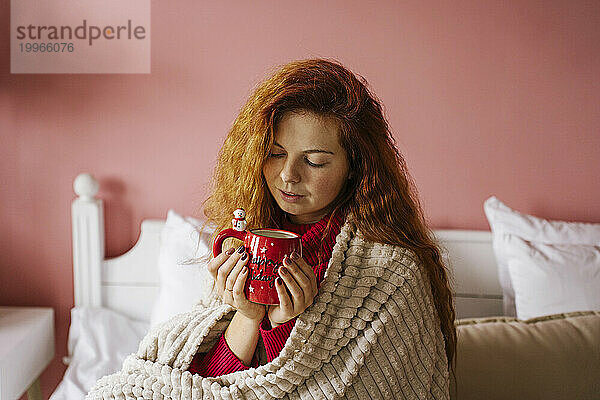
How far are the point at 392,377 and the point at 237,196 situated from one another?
1.31 feet

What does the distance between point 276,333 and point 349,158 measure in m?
0.30

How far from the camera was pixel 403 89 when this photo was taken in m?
2.05

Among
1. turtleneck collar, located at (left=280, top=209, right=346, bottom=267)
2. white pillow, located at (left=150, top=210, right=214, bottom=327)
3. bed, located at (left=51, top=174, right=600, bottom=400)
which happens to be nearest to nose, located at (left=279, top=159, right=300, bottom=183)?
turtleneck collar, located at (left=280, top=209, right=346, bottom=267)

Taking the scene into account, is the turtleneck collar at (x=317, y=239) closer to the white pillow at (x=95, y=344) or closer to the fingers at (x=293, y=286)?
the fingers at (x=293, y=286)

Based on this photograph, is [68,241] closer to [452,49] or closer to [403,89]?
[403,89]

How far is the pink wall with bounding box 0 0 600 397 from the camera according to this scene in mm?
2010

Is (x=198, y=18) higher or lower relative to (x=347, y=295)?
higher

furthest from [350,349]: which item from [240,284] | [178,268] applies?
[178,268]

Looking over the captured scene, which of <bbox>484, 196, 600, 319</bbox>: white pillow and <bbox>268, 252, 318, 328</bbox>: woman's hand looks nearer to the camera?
<bbox>268, 252, 318, 328</bbox>: woman's hand

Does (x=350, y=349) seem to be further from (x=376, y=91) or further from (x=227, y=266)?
(x=376, y=91)

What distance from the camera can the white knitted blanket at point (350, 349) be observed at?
98 cm

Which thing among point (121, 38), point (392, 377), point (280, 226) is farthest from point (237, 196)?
point (121, 38)

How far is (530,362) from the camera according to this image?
1436 millimetres

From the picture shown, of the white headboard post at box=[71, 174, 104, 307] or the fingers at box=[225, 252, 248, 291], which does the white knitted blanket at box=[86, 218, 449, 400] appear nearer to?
the fingers at box=[225, 252, 248, 291]
